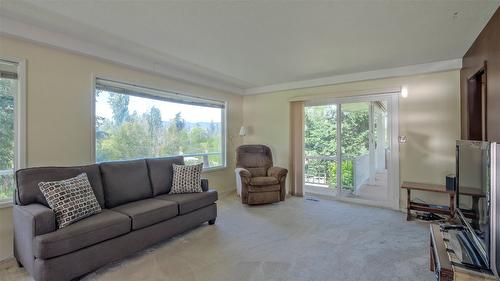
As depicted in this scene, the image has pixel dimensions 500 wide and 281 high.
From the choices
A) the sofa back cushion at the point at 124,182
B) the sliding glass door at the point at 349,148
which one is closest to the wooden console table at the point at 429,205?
the sliding glass door at the point at 349,148

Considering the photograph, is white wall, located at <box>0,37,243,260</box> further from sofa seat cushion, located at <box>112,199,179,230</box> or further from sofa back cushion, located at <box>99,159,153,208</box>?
sofa seat cushion, located at <box>112,199,179,230</box>

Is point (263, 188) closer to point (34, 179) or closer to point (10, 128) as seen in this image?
point (34, 179)

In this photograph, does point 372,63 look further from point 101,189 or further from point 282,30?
point 101,189

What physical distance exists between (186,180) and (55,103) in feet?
5.88

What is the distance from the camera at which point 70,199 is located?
2225 millimetres

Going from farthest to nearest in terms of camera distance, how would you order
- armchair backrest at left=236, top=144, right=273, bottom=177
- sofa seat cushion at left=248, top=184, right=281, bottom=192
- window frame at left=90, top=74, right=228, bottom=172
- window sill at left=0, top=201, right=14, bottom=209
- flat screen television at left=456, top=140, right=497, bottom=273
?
armchair backrest at left=236, top=144, right=273, bottom=177 < sofa seat cushion at left=248, top=184, right=281, bottom=192 < window frame at left=90, top=74, right=228, bottom=172 < window sill at left=0, top=201, right=14, bottom=209 < flat screen television at left=456, top=140, right=497, bottom=273

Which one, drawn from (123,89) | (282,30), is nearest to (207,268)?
(282,30)

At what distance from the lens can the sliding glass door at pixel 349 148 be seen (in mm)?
4316

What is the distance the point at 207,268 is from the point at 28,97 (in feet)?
8.51

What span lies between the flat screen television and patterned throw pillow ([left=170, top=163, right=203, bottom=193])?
9.39ft

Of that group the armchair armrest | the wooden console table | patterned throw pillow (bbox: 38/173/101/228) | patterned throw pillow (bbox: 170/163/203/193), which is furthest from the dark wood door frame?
patterned throw pillow (bbox: 38/173/101/228)

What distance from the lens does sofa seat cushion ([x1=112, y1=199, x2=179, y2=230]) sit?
2502 mm

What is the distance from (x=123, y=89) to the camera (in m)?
3.52

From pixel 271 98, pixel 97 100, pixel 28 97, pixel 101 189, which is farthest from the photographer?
pixel 271 98
